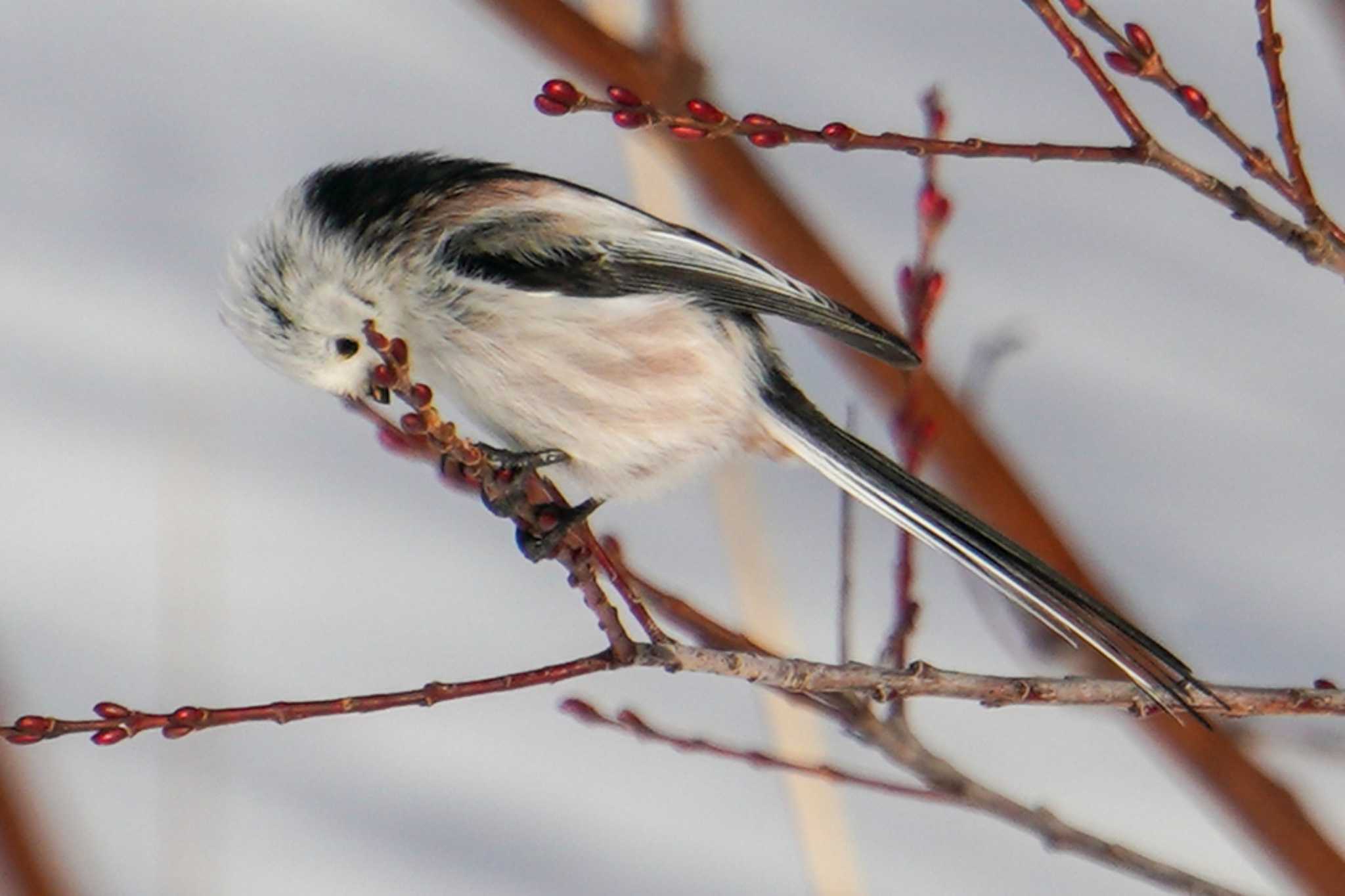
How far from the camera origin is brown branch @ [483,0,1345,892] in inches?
32.7

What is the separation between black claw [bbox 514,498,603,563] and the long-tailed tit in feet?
0.17

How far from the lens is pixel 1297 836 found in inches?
30.4

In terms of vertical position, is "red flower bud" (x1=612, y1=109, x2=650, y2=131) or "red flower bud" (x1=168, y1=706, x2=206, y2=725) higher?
"red flower bud" (x1=612, y1=109, x2=650, y2=131)

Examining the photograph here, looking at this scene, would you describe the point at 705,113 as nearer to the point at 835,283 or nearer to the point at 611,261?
the point at 611,261

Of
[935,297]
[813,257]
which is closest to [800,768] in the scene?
[935,297]

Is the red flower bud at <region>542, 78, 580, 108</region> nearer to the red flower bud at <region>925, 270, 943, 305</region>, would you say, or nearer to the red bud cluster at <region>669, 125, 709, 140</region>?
the red bud cluster at <region>669, 125, 709, 140</region>

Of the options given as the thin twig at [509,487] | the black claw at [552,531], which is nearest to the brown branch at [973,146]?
the thin twig at [509,487]

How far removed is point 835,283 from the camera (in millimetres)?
938

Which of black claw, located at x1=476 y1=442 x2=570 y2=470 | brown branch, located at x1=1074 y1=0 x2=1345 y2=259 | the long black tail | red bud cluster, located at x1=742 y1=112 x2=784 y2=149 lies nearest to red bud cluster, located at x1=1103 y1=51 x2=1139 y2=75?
brown branch, located at x1=1074 y1=0 x2=1345 y2=259

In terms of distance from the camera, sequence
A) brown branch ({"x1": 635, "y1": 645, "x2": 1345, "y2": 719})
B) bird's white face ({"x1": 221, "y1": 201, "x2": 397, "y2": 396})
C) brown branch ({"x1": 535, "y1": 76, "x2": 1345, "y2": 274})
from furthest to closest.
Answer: bird's white face ({"x1": 221, "y1": 201, "x2": 397, "y2": 396}) → brown branch ({"x1": 635, "y1": 645, "x2": 1345, "y2": 719}) → brown branch ({"x1": 535, "y1": 76, "x2": 1345, "y2": 274})

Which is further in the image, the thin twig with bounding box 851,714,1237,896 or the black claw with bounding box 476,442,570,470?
the black claw with bounding box 476,442,570,470

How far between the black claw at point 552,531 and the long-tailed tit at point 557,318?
2.1 inches

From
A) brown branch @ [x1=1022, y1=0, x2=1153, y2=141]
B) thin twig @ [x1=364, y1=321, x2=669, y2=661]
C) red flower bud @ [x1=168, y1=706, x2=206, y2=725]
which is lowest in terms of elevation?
red flower bud @ [x1=168, y1=706, x2=206, y2=725]

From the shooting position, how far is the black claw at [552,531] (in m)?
0.69
